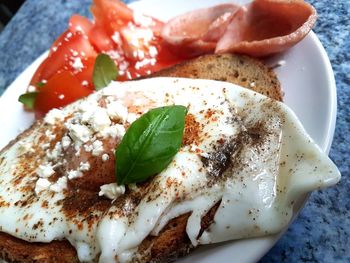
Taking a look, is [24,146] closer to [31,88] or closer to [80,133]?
[80,133]

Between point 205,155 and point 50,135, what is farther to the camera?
point 50,135

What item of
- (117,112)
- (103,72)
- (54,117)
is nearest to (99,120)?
(117,112)

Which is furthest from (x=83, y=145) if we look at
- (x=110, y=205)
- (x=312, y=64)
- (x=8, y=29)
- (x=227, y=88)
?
(x=8, y=29)

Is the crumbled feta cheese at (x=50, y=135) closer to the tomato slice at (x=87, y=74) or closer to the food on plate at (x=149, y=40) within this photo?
the food on plate at (x=149, y=40)

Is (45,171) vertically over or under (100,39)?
over

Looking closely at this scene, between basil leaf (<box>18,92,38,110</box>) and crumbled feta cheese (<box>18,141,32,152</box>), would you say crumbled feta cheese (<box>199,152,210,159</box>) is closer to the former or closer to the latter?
crumbled feta cheese (<box>18,141,32,152</box>)

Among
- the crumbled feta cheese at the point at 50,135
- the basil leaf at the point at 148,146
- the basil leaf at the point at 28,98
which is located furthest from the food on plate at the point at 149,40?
the basil leaf at the point at 148,146
